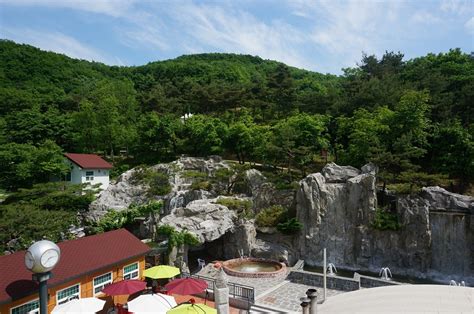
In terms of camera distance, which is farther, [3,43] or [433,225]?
[3,43]

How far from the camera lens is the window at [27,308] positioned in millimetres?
10591

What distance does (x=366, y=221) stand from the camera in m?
21.0

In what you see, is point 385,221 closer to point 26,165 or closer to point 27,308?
point 27,308

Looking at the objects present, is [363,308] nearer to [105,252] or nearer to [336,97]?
[105,252]

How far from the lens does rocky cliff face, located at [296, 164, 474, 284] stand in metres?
19.3

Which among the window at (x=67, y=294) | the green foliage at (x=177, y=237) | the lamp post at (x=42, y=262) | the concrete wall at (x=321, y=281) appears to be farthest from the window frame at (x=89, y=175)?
the lamp post at (x=42, y=262)

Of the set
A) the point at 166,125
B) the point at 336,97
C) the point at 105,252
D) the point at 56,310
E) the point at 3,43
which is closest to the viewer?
the point at 56,310

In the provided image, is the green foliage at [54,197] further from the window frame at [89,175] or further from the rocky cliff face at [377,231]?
the rocky cliff face at [377,231]

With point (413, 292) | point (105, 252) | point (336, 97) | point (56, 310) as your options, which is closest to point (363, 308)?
point (413, 292)

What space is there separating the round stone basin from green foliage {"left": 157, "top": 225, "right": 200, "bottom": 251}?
248 centimetres

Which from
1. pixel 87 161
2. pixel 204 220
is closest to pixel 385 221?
pixel 204 220

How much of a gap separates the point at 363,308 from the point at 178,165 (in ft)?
77.9

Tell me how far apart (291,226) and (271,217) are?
1.61 meters

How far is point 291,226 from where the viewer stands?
845 inches
